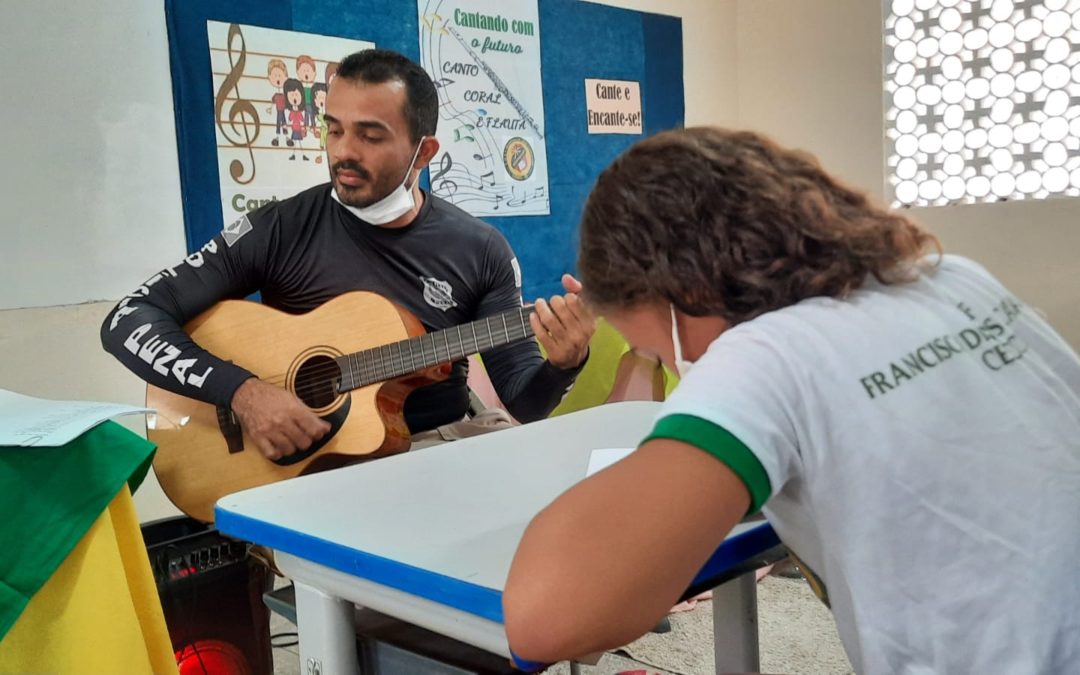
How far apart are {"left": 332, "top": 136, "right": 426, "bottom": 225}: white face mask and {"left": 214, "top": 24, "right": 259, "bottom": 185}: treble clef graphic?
55 centimetres

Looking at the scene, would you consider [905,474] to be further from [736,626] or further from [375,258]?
[375,258]

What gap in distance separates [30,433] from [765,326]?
908 mm

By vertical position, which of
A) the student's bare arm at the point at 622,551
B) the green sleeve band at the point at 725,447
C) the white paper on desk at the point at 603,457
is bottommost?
the white paper on desk at the point at 603,457

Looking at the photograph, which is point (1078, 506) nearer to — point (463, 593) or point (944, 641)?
point (944, 641)

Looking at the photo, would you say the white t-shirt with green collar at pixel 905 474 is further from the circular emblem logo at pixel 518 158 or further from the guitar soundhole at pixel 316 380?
the circular emblem logo at pixel 518 158

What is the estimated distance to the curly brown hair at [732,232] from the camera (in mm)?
823

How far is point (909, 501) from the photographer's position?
28.5 inches

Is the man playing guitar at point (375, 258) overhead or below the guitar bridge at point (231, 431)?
overhead

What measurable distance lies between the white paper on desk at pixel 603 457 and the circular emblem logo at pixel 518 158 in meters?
2.31

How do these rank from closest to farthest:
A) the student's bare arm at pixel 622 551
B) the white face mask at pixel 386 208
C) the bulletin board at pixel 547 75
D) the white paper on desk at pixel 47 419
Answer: the student's bare arm at pixel 622 551 → the white paper on desk at pixel 47 419 → the white face mask at pixel 386 208 → the bulletin board at pixel 547 75

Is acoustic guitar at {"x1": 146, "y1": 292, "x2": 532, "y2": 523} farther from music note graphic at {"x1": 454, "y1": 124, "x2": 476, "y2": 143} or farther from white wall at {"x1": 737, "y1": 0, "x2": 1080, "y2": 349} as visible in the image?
white wall at {"x1": 737, "y1": 0, "x2": 1080, "y2": 349}

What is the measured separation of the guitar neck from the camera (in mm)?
1938

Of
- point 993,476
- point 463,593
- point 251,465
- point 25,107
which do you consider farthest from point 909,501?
point 25,107

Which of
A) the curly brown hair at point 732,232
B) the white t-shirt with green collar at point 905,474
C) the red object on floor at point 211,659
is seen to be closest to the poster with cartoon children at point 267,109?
the red object on floor at point 211,659
